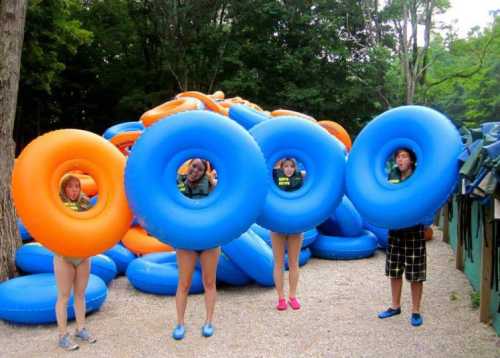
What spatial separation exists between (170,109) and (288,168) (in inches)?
187

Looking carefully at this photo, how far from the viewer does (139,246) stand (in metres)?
6.32

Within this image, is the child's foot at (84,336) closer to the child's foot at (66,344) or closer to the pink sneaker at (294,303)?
the child's foot at (66,344)

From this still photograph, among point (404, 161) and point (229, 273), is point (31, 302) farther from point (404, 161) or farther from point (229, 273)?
point (404, 161)

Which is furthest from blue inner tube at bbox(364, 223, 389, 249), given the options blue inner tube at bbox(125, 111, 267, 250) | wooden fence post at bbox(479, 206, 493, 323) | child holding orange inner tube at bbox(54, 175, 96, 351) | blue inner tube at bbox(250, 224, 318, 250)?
child holding orange inner tube at bbox(54, 175, 96, 351)

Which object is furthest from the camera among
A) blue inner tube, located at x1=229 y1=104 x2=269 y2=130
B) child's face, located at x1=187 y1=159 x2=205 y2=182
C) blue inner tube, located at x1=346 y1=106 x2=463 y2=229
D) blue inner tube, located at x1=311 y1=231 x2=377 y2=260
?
blue inner tube, located at x1=229 y1=104 x2=269 y2=130

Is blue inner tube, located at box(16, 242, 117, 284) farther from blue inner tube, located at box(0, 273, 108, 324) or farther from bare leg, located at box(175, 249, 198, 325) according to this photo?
bare leg, located at box(175, 249, 198, 325)

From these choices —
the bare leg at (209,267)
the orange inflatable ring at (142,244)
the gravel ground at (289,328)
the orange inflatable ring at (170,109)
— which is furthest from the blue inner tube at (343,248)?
the bare leg at (209,267)

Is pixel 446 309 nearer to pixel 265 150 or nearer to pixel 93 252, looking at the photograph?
pixel 265 150

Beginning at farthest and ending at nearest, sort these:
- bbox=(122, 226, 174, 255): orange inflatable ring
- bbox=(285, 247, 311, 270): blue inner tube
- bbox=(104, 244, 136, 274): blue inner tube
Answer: bbox=(285, 247, 311, 270): blue inner tube < bbox=(122, 226, 174, 255): orange inflatable ring < bbox=(104, 244, 136, 274): blue inner tube

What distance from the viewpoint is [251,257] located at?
5.19m

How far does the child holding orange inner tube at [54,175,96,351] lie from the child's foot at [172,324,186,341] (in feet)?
2.50

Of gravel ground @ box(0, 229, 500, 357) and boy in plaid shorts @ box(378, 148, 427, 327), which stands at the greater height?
boy in plaid shorts @ box(378, 148, 427, 327)

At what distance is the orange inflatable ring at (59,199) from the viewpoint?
3326 mm

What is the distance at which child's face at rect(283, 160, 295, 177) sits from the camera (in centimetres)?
432
